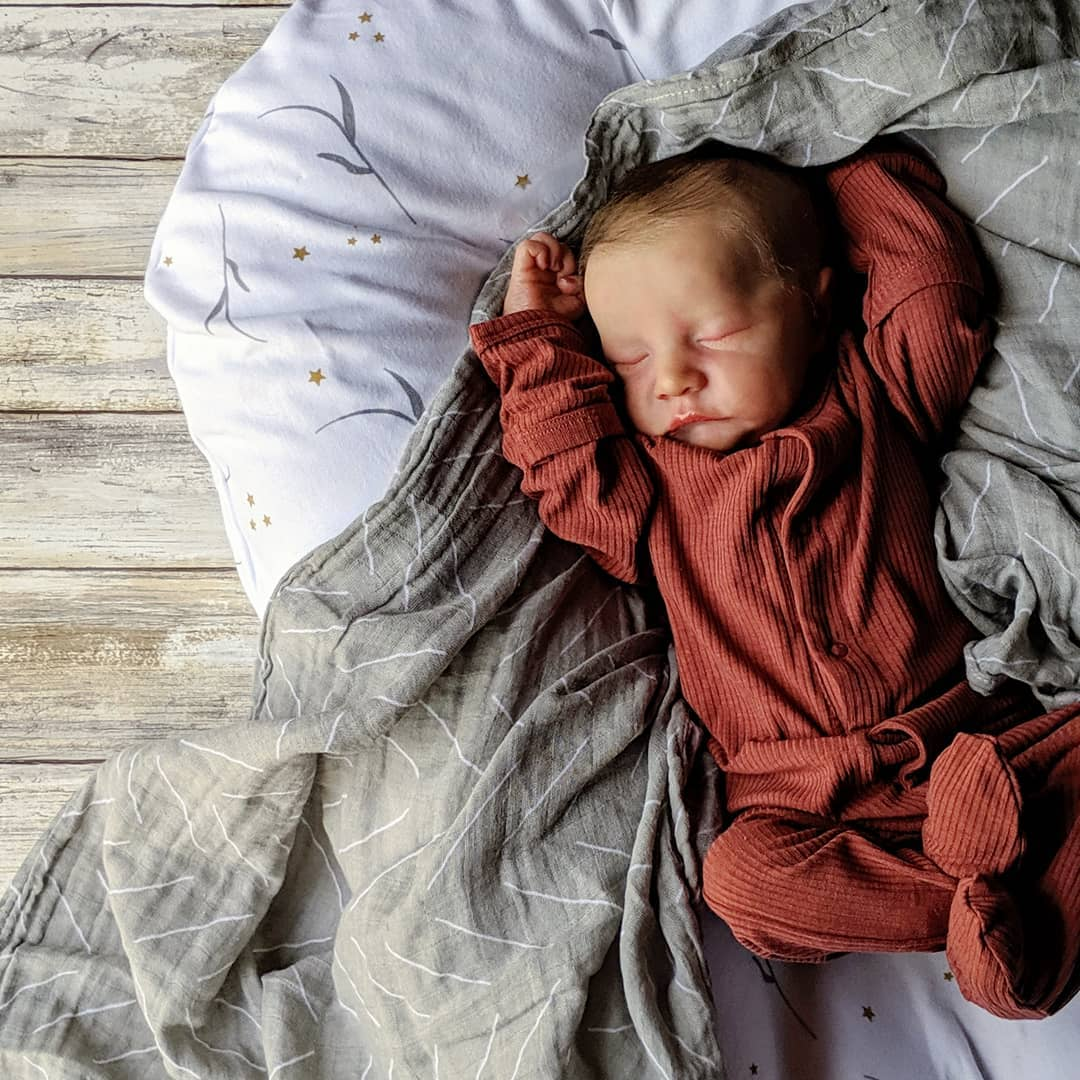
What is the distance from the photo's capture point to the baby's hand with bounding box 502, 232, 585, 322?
1.11 meters

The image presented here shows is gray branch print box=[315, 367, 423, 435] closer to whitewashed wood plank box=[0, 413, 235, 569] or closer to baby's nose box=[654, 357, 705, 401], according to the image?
baby's nose box=[654, 357, 705, 401]

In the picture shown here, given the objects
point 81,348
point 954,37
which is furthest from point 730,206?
point 81,348

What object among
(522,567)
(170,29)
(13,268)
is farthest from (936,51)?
(13,268)

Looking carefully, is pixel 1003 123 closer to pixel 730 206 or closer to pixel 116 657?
pixel 730 206

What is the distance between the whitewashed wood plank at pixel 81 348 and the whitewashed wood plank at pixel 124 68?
206 mm

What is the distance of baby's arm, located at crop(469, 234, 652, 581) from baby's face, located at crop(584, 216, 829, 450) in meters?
0.04

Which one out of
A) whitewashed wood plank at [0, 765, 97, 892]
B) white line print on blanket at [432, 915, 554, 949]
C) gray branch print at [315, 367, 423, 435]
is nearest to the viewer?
white line print on blanket at [432, 915, 554, 949]

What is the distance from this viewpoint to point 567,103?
115cm

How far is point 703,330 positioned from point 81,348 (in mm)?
779

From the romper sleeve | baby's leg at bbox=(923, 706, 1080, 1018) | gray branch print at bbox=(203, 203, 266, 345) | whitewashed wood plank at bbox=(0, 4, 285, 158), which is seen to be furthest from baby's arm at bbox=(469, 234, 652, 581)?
whitewashed wood plank at bbox=(0, 4, 285, 158)

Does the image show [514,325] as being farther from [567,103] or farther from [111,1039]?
[111,1039]

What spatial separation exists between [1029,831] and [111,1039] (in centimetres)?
79

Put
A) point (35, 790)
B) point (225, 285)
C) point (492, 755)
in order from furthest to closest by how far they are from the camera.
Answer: point (35, 790) < point (225, 285) < point (492, 755)

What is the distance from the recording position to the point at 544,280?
3.68ft
